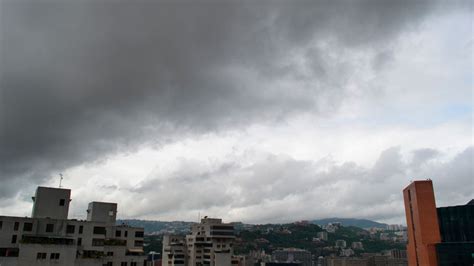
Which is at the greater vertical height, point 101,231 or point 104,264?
point 101,231

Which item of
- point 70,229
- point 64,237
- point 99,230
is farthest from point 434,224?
point 64,237

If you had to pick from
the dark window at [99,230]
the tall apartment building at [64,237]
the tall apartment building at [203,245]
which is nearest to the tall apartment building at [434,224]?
the tall apartment building at [64,237]

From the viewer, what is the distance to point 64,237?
68.1 m

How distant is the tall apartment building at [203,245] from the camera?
554 ft

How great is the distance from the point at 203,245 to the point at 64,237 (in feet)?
358

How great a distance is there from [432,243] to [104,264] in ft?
235

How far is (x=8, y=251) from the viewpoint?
62938 millimetres

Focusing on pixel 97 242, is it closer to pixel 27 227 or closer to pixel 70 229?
pixel 70 229

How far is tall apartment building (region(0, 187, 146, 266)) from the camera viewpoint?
6200cm

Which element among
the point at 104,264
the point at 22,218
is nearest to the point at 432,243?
the point at 104,264

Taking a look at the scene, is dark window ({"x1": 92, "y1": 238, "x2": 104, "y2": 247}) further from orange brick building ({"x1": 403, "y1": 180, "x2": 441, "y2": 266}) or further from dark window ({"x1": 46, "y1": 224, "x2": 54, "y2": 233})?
orange brick building ({"x1": 403, "y1": 180, "x2": 441, "y2": 266})

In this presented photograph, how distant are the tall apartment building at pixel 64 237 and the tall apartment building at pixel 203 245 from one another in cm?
8922

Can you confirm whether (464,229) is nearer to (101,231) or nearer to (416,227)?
(416,227)

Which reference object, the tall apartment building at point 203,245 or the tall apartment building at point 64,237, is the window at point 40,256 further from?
the tall apartment building at point 203,245
